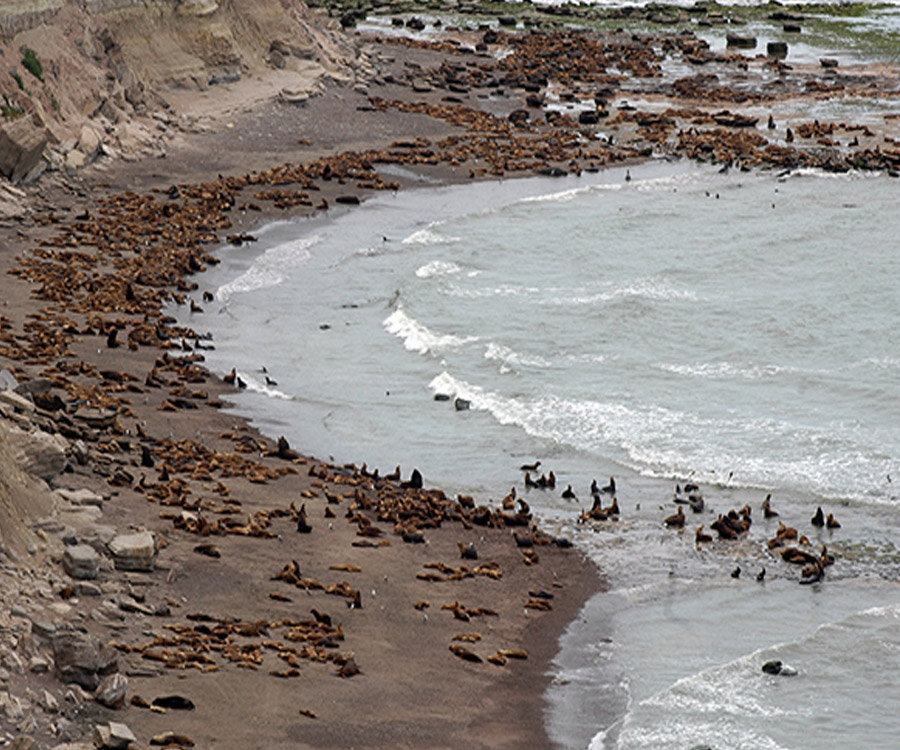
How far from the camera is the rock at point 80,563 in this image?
40.6 feet

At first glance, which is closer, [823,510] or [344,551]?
[344,551]

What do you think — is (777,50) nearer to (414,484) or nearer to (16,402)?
(414,484)

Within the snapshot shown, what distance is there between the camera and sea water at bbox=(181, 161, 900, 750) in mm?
13305

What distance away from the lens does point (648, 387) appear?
22.4 meters

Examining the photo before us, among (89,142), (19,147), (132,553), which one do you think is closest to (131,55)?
(89,142)

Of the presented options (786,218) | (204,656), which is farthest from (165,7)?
(204,656)

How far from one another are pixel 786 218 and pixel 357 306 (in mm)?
14286

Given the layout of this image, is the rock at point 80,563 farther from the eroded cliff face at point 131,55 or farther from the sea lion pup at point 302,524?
the eroded cliff face at point 131,55

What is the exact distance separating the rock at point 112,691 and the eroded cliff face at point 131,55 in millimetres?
22019

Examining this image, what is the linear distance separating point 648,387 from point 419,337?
478 centimetres

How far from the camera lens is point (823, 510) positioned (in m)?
17.2

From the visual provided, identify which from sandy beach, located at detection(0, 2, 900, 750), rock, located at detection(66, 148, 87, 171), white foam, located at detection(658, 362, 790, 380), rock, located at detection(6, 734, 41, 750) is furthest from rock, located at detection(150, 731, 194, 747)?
rock, located at detection(66, 148, 87, 171)

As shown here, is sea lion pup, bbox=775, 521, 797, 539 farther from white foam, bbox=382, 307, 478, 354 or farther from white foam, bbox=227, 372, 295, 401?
white foam, bbox=382, 307, 478, 354

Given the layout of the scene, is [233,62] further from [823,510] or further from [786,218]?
[823,510]
